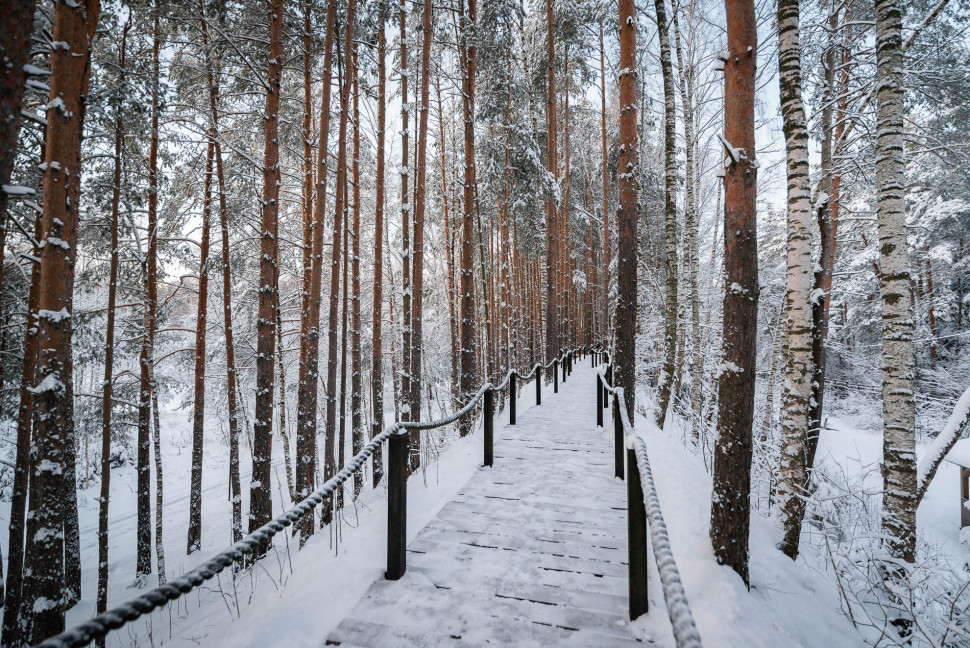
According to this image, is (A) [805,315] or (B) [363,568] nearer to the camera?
(B) [363,568]

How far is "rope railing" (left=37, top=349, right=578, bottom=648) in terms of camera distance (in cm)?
129

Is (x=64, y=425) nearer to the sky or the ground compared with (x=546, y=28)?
nearer to the ground

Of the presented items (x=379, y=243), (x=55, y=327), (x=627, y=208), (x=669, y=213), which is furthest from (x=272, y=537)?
(x=669, y=213)

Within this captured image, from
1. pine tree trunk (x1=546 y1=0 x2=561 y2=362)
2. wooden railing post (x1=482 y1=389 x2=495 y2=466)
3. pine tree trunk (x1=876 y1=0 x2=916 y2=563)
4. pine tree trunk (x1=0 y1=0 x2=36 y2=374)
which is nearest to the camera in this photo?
pine tree trunk (x1=0 y1=0 x2=36 y2=374)

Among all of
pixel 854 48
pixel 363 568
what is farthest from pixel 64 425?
pixel 854 48

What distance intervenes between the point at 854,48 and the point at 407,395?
11.9m

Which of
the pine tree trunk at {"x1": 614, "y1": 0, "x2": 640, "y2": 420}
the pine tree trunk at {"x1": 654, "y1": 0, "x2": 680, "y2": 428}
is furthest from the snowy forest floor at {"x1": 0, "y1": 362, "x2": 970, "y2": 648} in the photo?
the pine tree trunk at {"x1": 654, "y1": 0, "x2": 680, "y2": 428}

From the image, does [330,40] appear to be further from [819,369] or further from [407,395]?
[819,369]

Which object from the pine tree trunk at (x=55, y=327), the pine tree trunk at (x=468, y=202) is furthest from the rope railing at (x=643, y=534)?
the pine tree trunk at (x=468, y=202)

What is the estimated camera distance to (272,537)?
3.13 m

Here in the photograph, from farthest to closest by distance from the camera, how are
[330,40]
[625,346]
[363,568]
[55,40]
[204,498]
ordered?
[204,498], [625,346], [330,40], [55,40], [363,568]

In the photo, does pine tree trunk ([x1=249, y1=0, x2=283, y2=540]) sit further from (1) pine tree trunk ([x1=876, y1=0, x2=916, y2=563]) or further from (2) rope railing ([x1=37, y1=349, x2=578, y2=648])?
(1) pine tree trunk ([x1=876, y1=0, x2=916, y2=563])

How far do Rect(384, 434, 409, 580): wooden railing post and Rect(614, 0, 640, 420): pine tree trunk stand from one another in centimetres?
580

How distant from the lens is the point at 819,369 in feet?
21.1
